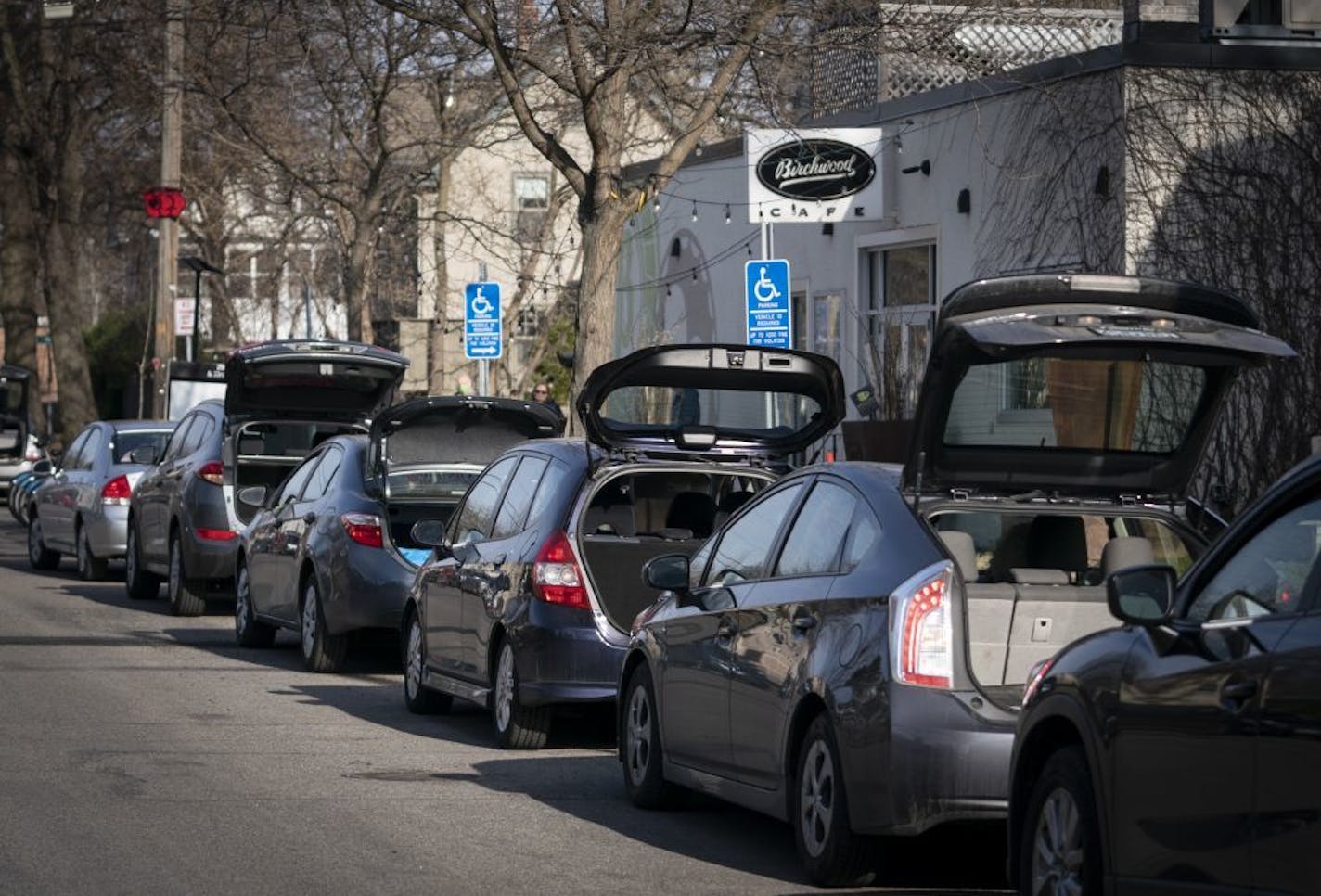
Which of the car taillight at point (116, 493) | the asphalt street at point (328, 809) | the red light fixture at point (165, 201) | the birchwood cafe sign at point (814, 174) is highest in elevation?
the red light fixture at point (165, 201)

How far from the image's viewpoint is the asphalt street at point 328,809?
8.18m

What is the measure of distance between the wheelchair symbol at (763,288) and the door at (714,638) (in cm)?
1028

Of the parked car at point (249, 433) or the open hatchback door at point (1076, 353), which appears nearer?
the open hatchback door at point (1076, 353)

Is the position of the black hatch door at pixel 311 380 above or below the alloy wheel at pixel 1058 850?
above

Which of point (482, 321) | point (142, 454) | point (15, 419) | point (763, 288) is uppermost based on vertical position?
point (482, 321)

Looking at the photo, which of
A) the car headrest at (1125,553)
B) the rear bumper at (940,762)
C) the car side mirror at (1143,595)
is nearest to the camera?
the car side mirror at (1143,595)

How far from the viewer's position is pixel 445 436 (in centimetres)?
1538

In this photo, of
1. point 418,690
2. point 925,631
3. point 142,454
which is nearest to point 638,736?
point 925,631

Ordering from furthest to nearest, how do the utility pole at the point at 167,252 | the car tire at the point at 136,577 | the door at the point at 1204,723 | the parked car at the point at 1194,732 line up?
the utility pole at the point at 167,252
the car tire at the point at 136,577
the door at the point at 1204,723
the parked car at the point at 1194,732

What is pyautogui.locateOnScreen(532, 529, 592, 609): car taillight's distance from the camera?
36.5 ft

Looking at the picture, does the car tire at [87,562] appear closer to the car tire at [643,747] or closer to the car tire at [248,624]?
the car tire at [248,624]

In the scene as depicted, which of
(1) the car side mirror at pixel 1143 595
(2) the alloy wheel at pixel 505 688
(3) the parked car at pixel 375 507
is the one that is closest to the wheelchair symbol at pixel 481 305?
(3) the parked car at pixel 375 507

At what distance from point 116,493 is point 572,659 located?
1239cm

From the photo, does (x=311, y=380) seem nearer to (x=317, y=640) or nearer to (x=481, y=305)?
(x=317, y=640)
